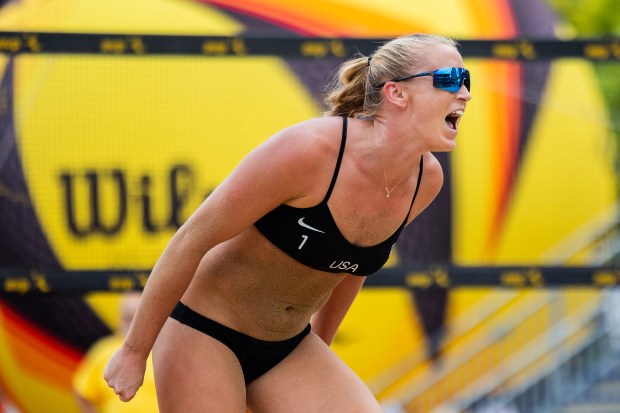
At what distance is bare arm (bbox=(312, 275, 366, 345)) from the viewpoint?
4.04 metres

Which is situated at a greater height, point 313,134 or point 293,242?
point 313,134

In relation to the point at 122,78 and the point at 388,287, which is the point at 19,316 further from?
the point at 388,287

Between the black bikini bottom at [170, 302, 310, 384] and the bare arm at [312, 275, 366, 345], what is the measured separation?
37cm

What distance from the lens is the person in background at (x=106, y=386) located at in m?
5.82

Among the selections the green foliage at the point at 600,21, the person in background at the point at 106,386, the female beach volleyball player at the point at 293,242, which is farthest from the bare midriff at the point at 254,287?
the green foliage at the point at 600,21

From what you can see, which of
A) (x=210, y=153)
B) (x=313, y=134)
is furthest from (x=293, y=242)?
(x=210, y=153)

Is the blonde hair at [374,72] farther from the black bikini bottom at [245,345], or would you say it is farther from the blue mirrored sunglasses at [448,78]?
the black bikini bottom at [245,345]

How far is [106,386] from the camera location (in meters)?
6.21

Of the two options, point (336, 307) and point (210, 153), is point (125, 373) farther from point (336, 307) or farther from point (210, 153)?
point (210, 153)

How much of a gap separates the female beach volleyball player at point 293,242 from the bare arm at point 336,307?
0.33 m

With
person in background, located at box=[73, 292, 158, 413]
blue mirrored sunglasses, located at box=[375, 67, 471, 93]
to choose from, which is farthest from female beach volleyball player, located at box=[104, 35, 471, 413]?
person in background, located at box=[73, 292, 158, 413]

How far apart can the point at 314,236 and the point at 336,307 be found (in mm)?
738

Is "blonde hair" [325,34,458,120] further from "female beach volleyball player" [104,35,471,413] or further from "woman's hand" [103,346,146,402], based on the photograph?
"woman's hand" [103,346,146,402]

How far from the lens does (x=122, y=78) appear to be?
693 cm
